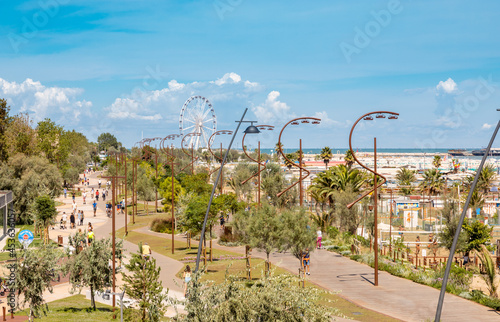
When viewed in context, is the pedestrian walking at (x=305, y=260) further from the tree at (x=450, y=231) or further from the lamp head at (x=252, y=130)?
the tree at (x=450, y=231)

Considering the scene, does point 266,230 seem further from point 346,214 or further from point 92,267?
point 346,214

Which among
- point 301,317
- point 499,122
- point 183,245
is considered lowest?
point 183,245

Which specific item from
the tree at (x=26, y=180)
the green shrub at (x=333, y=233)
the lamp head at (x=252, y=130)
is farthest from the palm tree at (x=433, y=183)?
the lamp head at (x=252, y=130)

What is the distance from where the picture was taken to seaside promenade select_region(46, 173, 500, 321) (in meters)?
21.3

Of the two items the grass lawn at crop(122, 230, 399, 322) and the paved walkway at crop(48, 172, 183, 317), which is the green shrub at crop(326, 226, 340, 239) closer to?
the grass lawn at crop(122, 230, 399, 322)

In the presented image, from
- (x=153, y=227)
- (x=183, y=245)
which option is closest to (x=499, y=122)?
(x=183, y=245)

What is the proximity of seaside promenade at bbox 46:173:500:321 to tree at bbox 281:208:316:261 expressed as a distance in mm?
1439

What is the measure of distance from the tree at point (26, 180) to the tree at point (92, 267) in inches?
922

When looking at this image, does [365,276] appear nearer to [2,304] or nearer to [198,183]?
[2,304]

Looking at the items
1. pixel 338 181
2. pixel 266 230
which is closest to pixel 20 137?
pixel 338 181

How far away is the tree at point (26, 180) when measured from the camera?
166 feet

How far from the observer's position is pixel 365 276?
2850cm

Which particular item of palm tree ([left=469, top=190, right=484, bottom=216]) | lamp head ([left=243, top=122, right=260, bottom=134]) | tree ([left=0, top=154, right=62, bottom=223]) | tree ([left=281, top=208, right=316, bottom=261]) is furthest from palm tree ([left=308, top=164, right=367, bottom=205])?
lamp head ([left=243, top=122, right=260, bottom=134])

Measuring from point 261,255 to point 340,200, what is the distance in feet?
39.2
